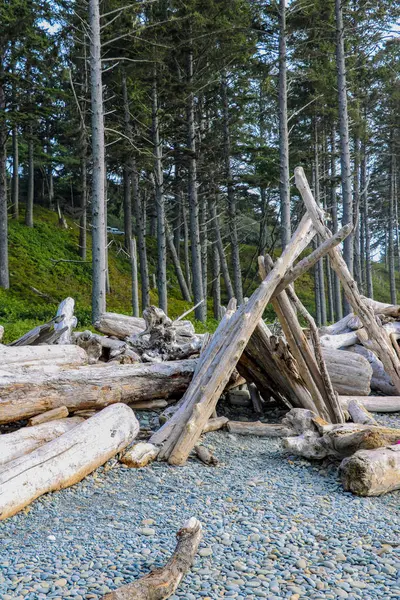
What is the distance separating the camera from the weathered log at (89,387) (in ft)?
18.8

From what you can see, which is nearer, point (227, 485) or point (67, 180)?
point (227, 485)

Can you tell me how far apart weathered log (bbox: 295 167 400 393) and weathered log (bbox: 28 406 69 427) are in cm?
410

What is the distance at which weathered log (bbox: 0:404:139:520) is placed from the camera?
14.0ft

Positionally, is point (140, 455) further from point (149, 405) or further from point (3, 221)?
point (3, 221)

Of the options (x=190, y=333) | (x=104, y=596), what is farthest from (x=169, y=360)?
(x=104, y=596)

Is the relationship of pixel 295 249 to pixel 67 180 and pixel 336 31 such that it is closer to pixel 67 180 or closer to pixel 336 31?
pixel 336 31

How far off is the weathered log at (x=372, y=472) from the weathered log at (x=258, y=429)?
1783mm

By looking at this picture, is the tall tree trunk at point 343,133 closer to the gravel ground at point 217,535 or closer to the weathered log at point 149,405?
the weathered log at point 149,405

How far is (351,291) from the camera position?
298 inches

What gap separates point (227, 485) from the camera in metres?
5.00

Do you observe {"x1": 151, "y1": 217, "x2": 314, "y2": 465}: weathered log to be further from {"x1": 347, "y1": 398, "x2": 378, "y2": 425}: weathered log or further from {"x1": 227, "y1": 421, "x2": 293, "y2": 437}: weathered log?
{"x1": 347, "y1": 398, "x2": 378, "y2": 425}: weathered log

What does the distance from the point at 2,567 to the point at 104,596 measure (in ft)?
3.02

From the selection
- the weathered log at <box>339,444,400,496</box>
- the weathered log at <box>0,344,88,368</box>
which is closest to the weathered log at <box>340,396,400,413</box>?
the weathered log at <box>339,444,400,496</box>

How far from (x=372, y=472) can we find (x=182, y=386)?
119 inches
